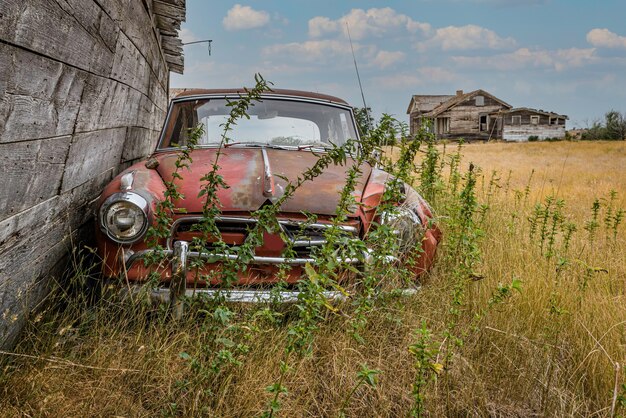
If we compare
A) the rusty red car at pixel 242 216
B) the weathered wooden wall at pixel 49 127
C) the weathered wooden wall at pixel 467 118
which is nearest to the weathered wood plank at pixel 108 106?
the weathered wooden wall at pixel 49 127

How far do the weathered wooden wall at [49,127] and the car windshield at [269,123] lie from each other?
0.55 m

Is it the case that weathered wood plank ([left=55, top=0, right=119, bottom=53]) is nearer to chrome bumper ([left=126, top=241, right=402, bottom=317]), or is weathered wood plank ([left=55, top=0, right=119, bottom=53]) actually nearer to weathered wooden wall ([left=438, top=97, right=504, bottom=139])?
chrome bumper ([left=126, top=241, right=402, bottom=317])

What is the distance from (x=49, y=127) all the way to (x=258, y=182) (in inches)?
45.1

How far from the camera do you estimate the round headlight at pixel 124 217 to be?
9.64 ft

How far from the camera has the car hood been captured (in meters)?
3.06

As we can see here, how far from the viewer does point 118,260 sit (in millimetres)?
2953

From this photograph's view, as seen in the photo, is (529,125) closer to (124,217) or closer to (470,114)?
(470,114)

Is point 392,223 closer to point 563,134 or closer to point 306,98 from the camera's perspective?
point 306,98

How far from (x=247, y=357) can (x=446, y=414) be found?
0.90m

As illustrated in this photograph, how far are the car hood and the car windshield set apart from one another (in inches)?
23.3

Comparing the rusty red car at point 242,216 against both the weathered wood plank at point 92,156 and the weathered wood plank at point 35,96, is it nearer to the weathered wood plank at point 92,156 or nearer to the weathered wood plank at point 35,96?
the weathered wood plank at point 92,156

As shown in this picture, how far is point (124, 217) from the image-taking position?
117 inches

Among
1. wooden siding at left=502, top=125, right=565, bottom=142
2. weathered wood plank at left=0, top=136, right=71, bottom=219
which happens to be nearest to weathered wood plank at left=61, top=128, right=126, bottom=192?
weathered wood plank at left=0, top=136, right=71, bottom=219

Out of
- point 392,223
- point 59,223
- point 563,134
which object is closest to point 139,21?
point 59,223
